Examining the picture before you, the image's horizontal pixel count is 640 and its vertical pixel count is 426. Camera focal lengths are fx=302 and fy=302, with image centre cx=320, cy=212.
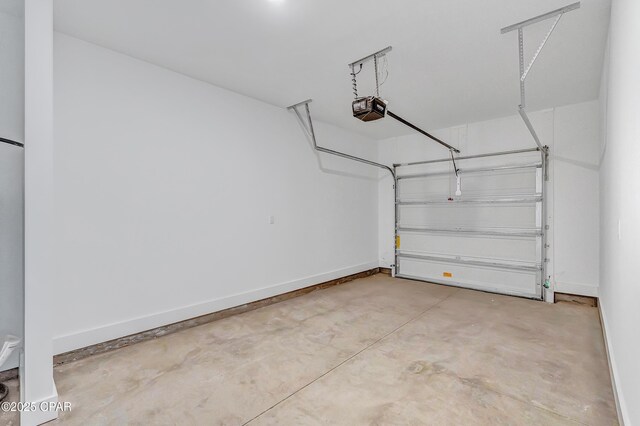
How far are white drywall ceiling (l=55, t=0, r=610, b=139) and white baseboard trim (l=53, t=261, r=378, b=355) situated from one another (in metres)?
2.52

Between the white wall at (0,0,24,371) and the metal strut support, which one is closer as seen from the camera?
the white wall at (0,0,24,371)

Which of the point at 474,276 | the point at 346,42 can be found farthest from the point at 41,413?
the point at 474,276

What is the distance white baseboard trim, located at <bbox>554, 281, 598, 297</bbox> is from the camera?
3.98m

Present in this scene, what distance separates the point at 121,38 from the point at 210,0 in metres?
1.05

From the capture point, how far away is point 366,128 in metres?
5.32

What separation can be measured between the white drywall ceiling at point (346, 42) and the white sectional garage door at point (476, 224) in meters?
1.28

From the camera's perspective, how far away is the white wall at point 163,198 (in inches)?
102

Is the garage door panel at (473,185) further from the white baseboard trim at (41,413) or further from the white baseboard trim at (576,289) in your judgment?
the white baseboard trim at (41,413)

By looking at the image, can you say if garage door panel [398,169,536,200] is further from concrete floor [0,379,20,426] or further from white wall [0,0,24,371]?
concrete floor [0,379,20,426]

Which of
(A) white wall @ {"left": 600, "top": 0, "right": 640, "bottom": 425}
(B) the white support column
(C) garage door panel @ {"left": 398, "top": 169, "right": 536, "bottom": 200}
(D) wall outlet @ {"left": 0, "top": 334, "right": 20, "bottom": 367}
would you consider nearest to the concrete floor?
(B) the white support column

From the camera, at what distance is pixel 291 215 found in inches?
176

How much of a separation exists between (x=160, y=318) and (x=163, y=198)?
1.22m

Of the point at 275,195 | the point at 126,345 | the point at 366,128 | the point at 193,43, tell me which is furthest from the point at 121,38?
the point at 366,128

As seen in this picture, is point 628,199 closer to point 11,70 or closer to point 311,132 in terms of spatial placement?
point 311,132
